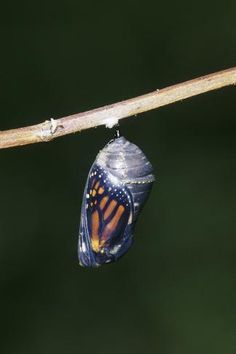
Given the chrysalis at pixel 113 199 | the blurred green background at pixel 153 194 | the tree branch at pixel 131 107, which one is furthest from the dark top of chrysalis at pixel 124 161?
the blurred green background at pixel 153 194

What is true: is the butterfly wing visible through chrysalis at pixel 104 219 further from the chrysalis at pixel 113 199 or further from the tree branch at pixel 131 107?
the tree branch at pixel 131 107

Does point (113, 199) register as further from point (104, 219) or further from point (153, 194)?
point (153, 194)

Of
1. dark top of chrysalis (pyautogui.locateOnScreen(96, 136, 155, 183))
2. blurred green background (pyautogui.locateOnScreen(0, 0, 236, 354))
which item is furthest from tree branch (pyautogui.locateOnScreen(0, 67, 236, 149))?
blurred green background (pyautogui.locateOnScreen(0, 0, 236, 354))

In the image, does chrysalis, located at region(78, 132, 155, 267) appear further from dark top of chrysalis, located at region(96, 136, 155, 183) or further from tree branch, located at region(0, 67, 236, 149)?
tree branch, located at region(0, 67, 236, 149)

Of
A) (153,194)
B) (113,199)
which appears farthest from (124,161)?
(153,194)

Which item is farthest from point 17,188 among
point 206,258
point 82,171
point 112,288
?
point 206,258

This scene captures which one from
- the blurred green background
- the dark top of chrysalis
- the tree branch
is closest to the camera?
the tree branch

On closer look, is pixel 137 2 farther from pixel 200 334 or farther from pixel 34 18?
pixel 200 334
